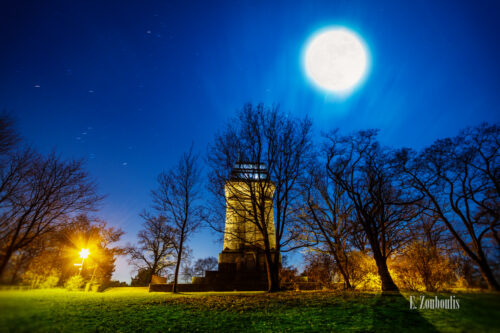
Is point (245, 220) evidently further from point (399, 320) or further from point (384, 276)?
point (399, 320)

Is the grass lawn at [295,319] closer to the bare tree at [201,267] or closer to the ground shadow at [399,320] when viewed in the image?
the ground shadow at [399,320]

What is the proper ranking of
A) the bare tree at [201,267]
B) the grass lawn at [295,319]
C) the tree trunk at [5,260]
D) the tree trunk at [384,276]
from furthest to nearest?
the bare tree at [201,267], the tree trunk at [384,276], the grass lawn at [295,319], the tree trunk at [5,260]

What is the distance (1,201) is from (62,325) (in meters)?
2.16

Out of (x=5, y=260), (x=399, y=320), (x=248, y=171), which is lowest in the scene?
(x=399, y=320)

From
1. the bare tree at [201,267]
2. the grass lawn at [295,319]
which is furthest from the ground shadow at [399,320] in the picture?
the bare tree at [201,267]

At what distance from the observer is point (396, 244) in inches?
588

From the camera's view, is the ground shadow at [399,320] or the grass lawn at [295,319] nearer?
the grass lawn at [295,319]

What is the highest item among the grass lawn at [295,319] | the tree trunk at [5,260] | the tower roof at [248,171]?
the tower roof at [248,171]

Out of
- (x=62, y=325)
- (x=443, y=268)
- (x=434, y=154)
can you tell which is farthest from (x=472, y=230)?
(x=62, y=325)

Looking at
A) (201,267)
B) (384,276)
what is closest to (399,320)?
(384,276)

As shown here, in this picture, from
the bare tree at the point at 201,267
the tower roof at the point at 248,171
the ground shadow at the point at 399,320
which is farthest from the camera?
the bare tree at the point at 201,267

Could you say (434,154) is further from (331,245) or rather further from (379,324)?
(379,324)

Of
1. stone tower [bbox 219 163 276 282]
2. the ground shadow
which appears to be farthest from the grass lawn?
stone tower [bbox 219 163 276 282]

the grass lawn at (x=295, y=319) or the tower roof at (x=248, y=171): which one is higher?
the tower roof at (x=248, y=171)
